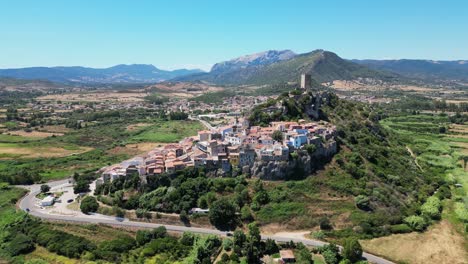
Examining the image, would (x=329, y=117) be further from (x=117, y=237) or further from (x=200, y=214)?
(x=117, y=237)

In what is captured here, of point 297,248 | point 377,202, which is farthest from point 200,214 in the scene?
point 377,202

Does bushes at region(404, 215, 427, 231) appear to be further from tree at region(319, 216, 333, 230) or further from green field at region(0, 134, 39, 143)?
green field at region(0, 134, 39, 143)

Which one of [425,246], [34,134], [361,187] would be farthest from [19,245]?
[34,134]

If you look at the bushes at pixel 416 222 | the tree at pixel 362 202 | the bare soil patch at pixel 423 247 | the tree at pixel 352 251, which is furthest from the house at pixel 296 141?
the tree at pixel 352 251

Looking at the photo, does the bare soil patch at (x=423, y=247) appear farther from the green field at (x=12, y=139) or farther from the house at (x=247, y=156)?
the green field at (x=12, y=139)

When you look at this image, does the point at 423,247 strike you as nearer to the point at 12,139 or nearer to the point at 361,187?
the point at 361,187

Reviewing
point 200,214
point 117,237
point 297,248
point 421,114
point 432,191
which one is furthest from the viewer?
point 421,114
